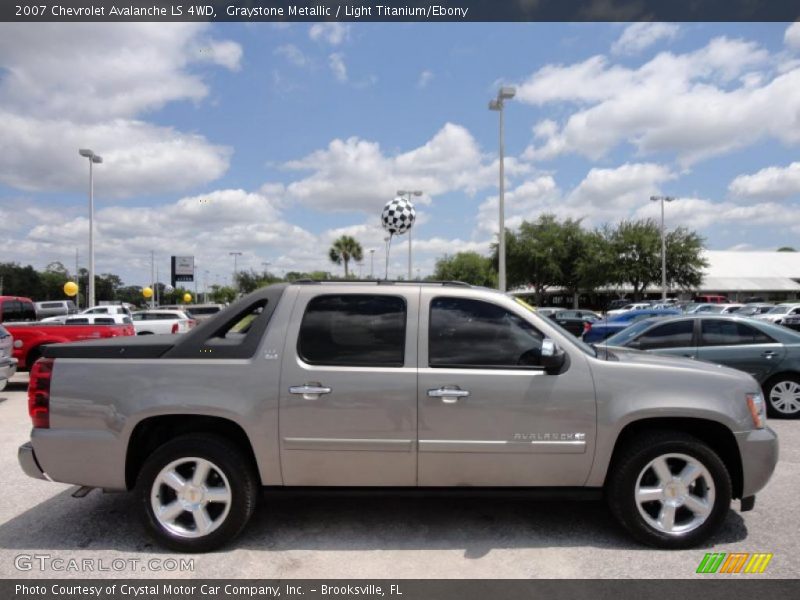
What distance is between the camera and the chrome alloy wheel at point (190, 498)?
3770 mm

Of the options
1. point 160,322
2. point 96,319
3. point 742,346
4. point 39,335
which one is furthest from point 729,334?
point 160,322

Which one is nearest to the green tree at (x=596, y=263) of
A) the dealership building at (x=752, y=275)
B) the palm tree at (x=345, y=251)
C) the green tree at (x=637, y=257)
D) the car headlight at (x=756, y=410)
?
the green tree at (x=637, y=257)

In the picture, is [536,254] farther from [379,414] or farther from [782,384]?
[379,414]

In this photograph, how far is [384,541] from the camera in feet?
13.1

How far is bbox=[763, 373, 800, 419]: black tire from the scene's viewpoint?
320 inches

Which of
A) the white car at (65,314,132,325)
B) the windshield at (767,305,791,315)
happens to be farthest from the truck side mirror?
the windshield at (767,305,791,315)

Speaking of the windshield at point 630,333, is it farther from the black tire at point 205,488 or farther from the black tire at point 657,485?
the black tire at point 205,488

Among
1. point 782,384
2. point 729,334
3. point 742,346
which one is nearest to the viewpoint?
point 782,384

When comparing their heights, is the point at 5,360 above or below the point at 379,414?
below

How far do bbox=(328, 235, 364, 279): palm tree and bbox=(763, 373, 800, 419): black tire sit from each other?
55.5 meters

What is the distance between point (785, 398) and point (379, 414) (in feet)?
23.5
